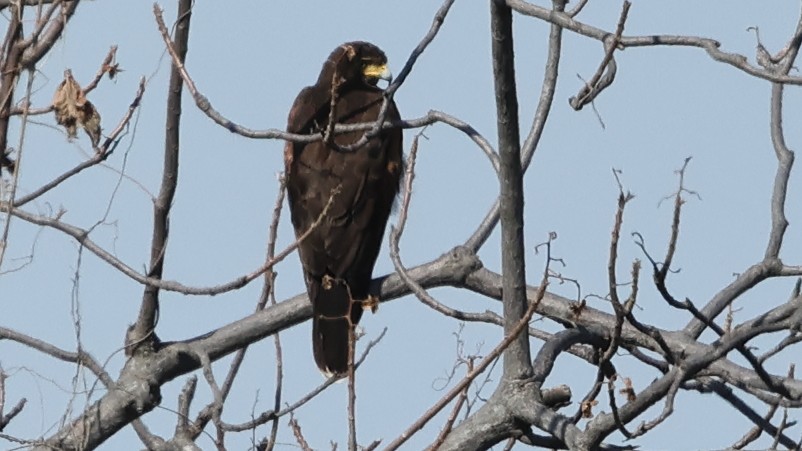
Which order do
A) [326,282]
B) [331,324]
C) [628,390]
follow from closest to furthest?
[628,390] → [326,282] → [331,324]

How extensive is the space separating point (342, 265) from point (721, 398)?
1993 mm

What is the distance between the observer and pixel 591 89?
329 cm

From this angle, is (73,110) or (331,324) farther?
(331,324)

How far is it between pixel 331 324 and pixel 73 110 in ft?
6.24

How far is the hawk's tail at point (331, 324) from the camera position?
208 inches

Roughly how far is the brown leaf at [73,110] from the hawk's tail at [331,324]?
158 cm

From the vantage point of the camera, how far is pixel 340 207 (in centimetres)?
555

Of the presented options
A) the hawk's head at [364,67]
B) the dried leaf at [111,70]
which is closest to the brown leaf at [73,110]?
the dried leaf at [111,70]

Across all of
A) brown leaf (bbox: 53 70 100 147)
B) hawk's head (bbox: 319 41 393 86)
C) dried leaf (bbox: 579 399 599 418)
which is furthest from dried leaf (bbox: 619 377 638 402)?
hawk's head (bbox: 319 41 393 86)

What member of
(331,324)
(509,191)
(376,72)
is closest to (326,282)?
(331,324)

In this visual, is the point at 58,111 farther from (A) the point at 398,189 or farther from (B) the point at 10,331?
(A) the point at 398,189

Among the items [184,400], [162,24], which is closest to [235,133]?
[162,24]

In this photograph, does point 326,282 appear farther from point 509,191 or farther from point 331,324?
point 509,191

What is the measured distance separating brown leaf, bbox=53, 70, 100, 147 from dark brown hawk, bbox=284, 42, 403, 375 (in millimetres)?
1670
